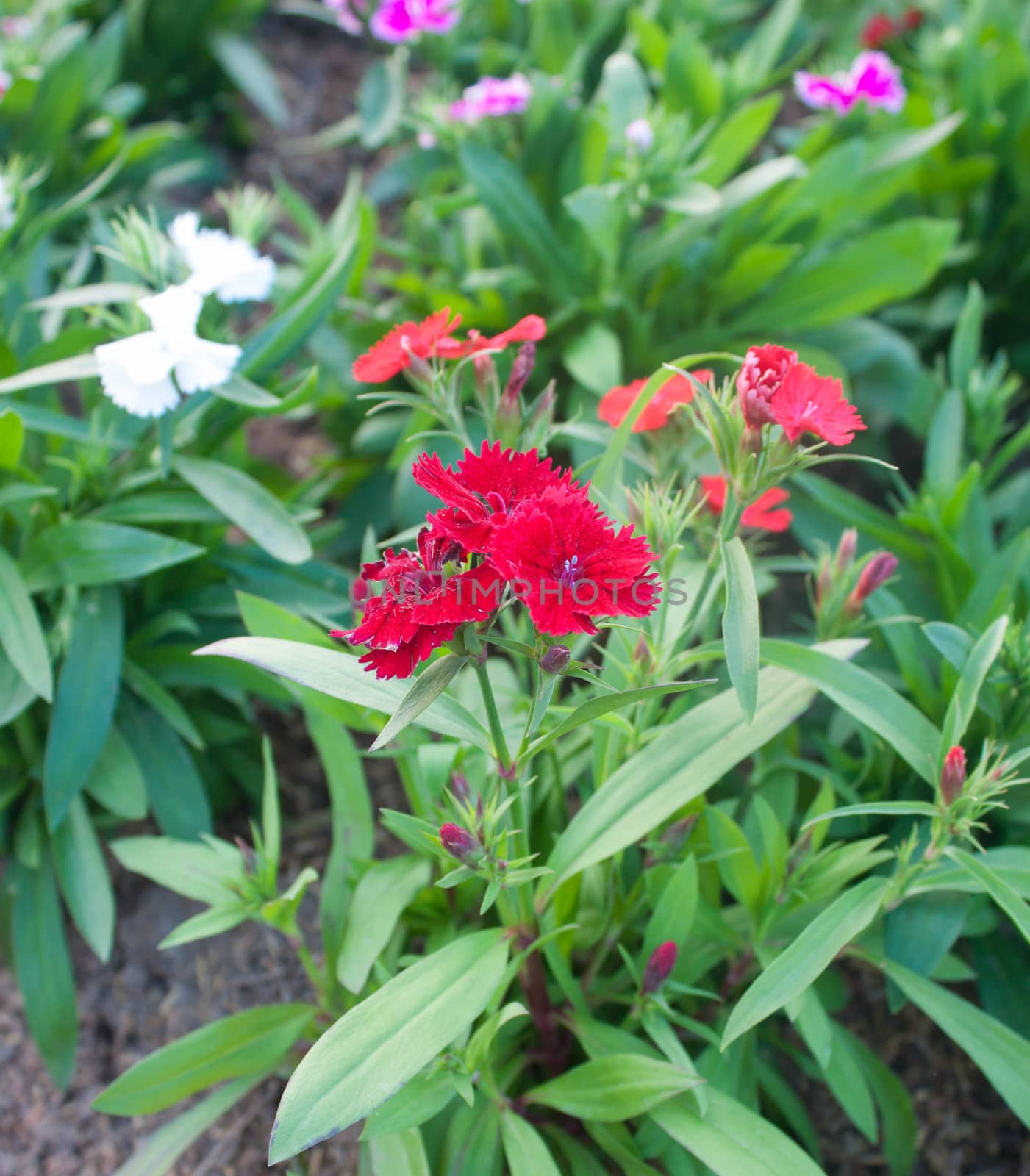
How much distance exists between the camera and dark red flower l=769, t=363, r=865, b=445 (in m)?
1.02

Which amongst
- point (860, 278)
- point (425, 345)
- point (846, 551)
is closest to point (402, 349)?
point (425, 345)

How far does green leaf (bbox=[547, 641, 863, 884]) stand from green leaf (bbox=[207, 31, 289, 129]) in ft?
8.20

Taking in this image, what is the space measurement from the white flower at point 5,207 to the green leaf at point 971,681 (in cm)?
175

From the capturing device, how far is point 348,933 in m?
1.40

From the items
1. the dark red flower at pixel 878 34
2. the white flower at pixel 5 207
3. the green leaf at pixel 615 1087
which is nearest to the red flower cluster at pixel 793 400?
the green leaf at pixel 615 1087

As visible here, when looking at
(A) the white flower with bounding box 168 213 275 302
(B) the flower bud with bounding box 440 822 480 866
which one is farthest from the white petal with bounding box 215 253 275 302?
(B) the flower bud with bounding box 440 822 480 866

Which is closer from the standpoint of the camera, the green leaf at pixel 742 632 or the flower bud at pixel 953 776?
the green leaf at pixel 742 632

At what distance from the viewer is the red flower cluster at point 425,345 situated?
1.21 m

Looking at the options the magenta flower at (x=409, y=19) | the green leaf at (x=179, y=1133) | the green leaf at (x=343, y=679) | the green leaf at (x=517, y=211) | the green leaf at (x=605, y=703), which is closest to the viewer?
the green leaf at (x=605, y=703)

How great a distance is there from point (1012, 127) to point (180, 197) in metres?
2.32

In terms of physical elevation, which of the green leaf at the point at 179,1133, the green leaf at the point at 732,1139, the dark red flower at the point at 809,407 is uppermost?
the dark red flower at the point at 809,407

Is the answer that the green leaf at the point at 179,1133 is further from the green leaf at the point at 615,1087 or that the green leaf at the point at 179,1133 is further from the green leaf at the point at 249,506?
the green leaf at the point at 249,506

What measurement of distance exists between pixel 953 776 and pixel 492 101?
1.67m

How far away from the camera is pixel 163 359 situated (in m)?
1.44
